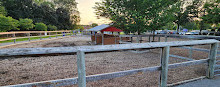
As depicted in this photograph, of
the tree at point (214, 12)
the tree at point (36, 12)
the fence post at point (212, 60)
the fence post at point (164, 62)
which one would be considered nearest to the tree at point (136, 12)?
the fence post at point (212, 60)

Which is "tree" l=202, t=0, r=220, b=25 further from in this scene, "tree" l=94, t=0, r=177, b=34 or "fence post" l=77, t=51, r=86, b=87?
"fence post" l=77, t=51, r=86, b=87

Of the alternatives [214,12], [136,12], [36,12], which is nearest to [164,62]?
[136,12]

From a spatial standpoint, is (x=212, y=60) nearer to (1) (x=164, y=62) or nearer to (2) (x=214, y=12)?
(1) (x=164, y=62)

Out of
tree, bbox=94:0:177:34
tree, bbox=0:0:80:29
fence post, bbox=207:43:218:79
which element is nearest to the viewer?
fence post, bbox=207:43:218:79

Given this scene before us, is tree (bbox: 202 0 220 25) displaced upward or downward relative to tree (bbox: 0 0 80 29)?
downward

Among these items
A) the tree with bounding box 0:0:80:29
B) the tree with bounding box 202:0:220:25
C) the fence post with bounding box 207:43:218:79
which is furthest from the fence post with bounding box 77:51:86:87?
the tree with bounding box 0:0:80:29

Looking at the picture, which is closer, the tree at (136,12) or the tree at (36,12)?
the tree at (136,12)

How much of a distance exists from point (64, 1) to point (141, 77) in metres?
49.0

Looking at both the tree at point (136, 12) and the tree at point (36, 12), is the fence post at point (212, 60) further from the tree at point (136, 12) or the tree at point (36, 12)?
the tree at point (36, 12)

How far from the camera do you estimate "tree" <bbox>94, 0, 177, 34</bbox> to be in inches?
265

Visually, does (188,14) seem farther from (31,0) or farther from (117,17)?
(31,0)

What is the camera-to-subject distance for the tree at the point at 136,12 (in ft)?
22.1

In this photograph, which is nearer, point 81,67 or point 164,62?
point 81,67

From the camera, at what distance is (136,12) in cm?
664
